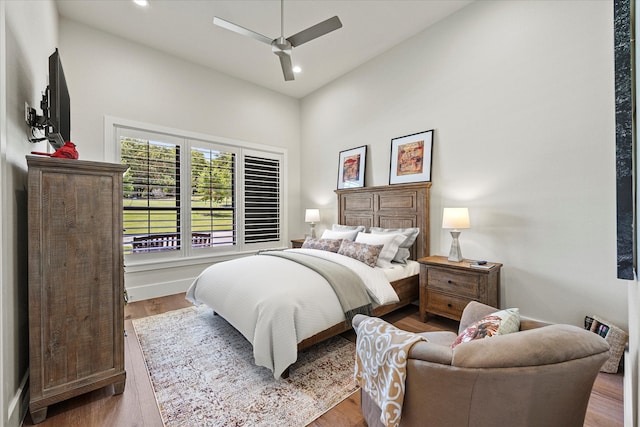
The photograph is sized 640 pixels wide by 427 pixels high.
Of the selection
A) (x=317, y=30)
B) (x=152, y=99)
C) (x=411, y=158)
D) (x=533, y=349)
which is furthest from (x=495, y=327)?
(x=152, y=99)

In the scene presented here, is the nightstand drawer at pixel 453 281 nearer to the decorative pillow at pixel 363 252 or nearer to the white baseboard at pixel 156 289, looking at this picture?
the decorative pillow at pixel 363 252

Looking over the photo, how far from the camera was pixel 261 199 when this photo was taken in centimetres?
514

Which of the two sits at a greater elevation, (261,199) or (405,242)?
(261,199)

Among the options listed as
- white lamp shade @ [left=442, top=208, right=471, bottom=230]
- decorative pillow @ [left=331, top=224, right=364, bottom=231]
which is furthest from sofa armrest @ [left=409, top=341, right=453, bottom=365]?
decorative pillow @ [left=331, top=224, right=364, bottom=231]

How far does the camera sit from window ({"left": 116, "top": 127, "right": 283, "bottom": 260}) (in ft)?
12.4

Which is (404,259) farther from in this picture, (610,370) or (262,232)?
(262,232)

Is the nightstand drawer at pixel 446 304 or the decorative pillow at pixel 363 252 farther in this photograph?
the decorative pillow at pixel 363 252

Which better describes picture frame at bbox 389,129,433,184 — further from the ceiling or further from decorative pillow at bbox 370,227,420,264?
the ceiling

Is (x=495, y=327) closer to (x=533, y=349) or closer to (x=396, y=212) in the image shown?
(x=533, y=349)

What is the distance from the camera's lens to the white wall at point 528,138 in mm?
2338

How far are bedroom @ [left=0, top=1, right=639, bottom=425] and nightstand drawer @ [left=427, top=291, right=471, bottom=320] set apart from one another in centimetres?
59

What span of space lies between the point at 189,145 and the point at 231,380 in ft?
11.4

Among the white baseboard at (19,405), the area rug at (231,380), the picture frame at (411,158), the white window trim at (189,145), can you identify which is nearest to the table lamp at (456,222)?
the picture frame at (411,158)

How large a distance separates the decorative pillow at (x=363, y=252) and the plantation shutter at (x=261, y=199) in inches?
87.0
